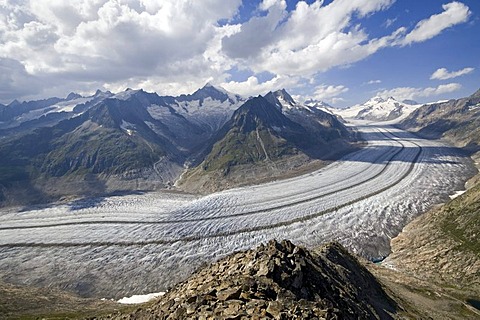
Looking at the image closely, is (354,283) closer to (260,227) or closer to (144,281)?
(144,281)

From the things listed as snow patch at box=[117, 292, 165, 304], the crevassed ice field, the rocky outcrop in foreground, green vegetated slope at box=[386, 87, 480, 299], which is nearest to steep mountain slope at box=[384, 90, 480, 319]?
green vegetated slope at box=[386, 87, 480, 299]

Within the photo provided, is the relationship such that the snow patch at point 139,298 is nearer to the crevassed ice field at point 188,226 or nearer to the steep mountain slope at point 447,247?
the crevassed ice field at point 188,226

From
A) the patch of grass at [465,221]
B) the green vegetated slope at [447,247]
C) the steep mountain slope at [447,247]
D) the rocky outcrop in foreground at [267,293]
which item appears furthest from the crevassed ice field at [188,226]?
the rocky outcrop in foreground at [267,293]

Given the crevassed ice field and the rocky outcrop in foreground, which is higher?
the rocky outcrop in foreground

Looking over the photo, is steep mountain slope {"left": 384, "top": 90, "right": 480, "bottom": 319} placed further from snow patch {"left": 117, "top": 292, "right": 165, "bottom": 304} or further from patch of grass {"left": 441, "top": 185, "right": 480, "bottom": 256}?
snow patch {"left": 117, "top": 292, "right": 165, "bottom": 304}

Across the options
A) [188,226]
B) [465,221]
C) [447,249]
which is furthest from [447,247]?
[188,226]

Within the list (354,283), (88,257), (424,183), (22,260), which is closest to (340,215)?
(424,183)
